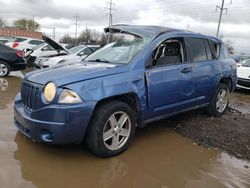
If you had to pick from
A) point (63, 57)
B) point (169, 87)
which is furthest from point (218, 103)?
point (63, 57)

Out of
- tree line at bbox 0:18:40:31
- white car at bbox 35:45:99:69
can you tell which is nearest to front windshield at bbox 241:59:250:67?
white car at bbox 35:45:99:69

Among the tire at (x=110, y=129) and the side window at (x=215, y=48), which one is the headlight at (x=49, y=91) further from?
the side window at (x=215, y=48)

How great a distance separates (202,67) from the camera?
5.74 m

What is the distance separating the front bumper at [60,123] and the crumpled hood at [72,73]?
0.34 m

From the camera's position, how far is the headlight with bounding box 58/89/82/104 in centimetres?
381

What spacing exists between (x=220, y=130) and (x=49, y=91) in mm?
3264

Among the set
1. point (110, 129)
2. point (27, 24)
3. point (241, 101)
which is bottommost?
point (241, 101)

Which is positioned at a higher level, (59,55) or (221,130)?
(59,55)

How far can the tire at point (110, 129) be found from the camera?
403 centimetres

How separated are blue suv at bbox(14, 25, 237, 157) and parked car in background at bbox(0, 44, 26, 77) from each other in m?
7.30

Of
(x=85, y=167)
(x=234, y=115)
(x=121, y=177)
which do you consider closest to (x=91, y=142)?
(x=85, y=167)

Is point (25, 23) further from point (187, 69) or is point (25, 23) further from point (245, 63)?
point (187, 69)

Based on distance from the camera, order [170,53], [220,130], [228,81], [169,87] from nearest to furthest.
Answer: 1. [169,87]
2. [170,53]
3. [220,130]
4. [228,81]

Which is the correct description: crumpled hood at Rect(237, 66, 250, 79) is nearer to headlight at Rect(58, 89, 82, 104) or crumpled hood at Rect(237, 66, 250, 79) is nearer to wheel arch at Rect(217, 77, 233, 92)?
wheel arch at Rect(217, 77, 233, 92)
